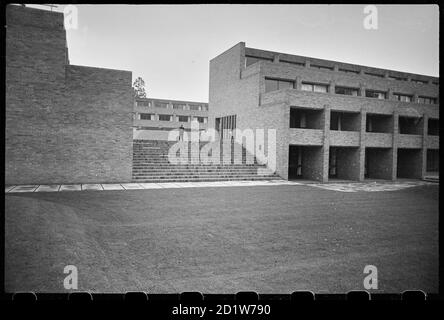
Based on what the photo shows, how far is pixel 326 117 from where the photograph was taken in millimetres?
21359

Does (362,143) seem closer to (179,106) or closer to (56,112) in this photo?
(56,112)

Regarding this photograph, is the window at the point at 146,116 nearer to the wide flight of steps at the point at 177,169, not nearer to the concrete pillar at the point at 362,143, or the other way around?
the wide flight of steps at the point at 177,169

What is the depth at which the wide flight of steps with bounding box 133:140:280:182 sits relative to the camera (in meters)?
18.1

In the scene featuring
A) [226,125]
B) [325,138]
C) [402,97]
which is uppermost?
[402,97]

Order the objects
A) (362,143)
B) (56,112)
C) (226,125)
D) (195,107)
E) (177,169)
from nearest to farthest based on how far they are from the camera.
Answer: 1. (56,112)
2. (177,169)
3. (362,143)
4. (226,125)
5. (195,107)

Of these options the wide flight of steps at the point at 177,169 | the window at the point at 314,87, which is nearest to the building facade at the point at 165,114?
the window at the point at 314,87

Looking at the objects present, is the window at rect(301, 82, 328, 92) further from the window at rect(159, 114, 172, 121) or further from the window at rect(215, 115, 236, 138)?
the window at rect(159, 114, 172, 121)

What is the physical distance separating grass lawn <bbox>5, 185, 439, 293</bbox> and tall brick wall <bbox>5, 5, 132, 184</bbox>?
219 inches

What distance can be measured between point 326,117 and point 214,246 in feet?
58.7

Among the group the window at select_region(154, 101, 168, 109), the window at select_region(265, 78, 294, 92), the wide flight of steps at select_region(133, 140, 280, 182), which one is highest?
the window at select_region(154, 101, 168, 109)

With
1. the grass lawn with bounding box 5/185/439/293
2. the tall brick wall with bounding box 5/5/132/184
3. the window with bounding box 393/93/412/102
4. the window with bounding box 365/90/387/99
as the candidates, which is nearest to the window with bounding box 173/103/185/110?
the window with bounding box 365/90/387/99

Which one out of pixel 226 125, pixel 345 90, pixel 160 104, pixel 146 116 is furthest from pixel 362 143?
pixel 160 104

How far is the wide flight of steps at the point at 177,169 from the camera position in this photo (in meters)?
18.1
